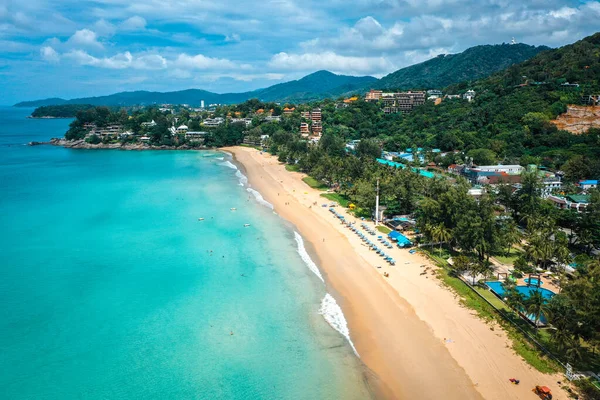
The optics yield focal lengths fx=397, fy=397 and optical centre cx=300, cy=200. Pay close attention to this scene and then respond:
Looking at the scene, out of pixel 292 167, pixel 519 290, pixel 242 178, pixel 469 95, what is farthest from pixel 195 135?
pixel 519 290

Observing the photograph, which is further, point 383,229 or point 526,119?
point 526,119

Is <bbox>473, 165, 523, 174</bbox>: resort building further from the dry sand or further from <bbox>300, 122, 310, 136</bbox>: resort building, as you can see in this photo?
<bbox>300, 122, 310, 136</bbox>: resort building

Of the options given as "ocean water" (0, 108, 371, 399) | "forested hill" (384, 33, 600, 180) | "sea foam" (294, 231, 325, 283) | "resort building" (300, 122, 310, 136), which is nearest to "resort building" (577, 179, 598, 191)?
"forested hill" (384, 33, 600, 180)

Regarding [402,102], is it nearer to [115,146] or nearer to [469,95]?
[469,95]

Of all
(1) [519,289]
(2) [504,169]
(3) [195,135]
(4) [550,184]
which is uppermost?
(3) [195,135]

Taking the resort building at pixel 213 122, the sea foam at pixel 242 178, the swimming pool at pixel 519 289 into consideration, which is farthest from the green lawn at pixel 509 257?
the resort building at pixel 213 122

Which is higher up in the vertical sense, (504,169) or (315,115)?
(315,115)

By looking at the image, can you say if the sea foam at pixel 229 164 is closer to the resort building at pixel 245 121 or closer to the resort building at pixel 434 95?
the resort building at pixel 245 121

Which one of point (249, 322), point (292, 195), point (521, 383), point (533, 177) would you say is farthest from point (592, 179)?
point (249, 322)
